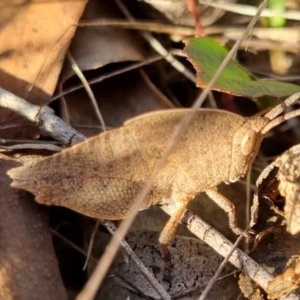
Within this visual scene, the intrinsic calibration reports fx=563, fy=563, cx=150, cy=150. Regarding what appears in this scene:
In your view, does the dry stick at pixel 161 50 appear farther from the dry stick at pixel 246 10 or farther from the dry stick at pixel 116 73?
the dry stick at pixel 246 10

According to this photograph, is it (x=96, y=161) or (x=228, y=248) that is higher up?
(x=96, y=161)

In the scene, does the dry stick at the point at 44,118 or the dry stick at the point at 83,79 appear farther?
the dry stick at the point at 83,79

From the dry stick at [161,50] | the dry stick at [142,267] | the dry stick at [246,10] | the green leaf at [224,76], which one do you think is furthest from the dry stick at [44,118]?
the dry stick at [246,10]

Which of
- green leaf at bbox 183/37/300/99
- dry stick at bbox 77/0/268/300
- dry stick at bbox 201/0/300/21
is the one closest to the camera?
dry stick at bbox 77/0/268/300

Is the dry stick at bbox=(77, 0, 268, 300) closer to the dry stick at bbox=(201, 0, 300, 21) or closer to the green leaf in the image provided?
the green leaf

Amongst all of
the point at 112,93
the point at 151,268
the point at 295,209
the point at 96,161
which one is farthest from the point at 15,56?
the point at 295,209

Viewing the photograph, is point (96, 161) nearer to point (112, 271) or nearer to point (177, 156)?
point (177, 156)

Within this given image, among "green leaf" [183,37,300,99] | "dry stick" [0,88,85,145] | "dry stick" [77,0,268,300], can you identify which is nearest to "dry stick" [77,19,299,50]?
"green leaf" [183,37,300,99]
